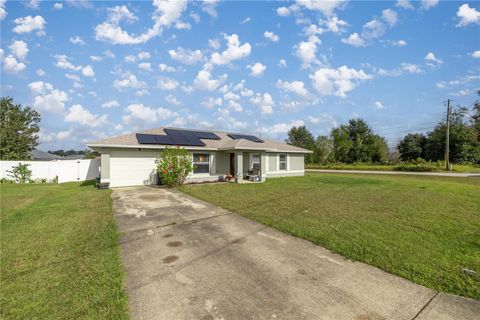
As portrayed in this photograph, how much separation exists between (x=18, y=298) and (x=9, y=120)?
37.5 metres

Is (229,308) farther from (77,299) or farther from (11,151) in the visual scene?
(11,151)

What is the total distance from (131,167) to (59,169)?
782cm

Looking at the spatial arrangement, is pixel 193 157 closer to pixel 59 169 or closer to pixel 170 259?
pixel 59 169

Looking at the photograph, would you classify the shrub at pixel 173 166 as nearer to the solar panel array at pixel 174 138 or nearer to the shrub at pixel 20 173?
the solar panel array at pixel 174 138

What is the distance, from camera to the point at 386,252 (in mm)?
4039

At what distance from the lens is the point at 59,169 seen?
647 inches

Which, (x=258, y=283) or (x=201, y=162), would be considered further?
(x=201, y=162)

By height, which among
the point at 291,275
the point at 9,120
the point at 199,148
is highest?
the point at 9,120

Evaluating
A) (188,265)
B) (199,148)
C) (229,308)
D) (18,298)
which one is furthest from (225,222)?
(199,148)

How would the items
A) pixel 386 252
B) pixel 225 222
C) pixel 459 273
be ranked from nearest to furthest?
pixel 459 273 < pixel 386 252 < pixel 225 222

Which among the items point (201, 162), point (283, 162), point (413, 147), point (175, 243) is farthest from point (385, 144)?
point (175, 243)

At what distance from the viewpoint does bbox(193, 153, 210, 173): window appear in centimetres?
1501

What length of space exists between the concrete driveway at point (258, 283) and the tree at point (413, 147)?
38.6 m

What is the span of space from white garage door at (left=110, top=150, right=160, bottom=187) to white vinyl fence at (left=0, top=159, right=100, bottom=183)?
6430 millimetres
